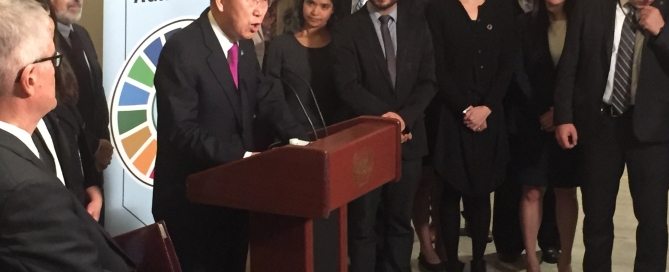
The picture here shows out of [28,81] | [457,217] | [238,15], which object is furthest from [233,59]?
[457,217]

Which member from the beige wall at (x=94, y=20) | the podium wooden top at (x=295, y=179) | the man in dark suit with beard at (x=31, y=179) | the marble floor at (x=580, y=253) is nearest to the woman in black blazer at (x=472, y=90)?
the marble floor at (x=580, y=253)

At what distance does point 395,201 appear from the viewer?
11.0 feet

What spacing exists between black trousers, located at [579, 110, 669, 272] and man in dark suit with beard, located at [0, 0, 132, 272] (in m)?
2.19

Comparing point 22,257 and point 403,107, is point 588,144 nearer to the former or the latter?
point 403,107

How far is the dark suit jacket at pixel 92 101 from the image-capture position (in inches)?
106

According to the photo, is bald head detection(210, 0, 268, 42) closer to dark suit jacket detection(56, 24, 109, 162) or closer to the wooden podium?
the wooden podium

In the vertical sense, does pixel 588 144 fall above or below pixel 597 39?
below

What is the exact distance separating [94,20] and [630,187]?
215cm

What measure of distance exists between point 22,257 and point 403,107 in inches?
86.7

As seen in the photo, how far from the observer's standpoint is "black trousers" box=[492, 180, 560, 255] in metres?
3.90

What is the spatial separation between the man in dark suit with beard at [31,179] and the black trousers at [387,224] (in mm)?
1878

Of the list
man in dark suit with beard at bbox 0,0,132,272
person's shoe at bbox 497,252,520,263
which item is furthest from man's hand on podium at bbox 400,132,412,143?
man in dark suit with beard at bbox 0,0,132,272

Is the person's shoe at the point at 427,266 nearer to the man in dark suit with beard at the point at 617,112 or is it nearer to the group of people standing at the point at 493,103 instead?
the group of people standing at the point at 493,103

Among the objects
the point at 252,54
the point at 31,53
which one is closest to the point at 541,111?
the point at 252,54
